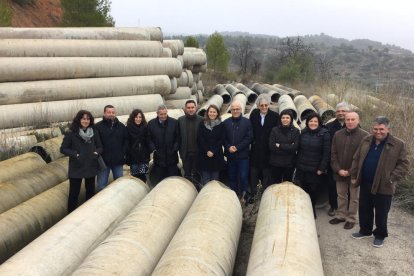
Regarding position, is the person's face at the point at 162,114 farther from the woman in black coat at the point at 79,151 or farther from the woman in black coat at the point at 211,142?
the woman in black coat at the point at 79,151

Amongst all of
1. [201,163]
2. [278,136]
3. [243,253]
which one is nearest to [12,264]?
[243,253]

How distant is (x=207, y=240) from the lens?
3.80 m

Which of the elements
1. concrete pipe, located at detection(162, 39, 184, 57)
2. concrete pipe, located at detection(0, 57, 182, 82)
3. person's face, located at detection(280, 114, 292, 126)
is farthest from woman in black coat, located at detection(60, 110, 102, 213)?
concrete pipe, located at detection(162, 39, 184, 57)

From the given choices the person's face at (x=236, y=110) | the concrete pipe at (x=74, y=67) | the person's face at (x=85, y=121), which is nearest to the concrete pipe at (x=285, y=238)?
the person's face at (x=236, y=110)

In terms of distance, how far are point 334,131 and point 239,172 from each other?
158cm

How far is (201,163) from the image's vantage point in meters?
6.16

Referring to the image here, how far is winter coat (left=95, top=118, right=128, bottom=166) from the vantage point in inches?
231

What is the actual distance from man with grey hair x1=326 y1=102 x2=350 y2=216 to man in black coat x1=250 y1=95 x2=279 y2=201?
2.76 ft

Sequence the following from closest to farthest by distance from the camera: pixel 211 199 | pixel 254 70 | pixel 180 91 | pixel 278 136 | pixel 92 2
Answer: pixel 211 199 < pixel 278 136 < pixel 180 91 < pixel 92 2 < pixel 254 70

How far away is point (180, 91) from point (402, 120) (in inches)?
303

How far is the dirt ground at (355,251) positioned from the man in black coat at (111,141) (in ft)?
6.89

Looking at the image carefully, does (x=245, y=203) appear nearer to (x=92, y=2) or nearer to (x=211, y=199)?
(x=211, y=199)

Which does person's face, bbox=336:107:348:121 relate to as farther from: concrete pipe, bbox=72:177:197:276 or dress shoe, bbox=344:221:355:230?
concrete pipe, bbox=72:177:197:276

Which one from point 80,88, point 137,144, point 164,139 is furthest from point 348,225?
point 80,88
